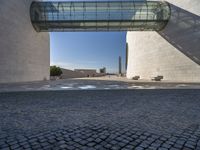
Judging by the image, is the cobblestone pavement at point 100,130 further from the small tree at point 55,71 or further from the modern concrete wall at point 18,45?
the small tree at point 55,71

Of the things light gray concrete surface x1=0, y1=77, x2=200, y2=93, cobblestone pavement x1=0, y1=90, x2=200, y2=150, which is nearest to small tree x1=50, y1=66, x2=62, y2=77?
light gray concrete surface x1=0, y1=77, x2=200, y2=93

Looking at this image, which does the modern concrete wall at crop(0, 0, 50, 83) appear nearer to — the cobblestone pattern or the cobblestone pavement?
the cobblestone pavement

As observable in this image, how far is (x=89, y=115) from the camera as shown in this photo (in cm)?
588

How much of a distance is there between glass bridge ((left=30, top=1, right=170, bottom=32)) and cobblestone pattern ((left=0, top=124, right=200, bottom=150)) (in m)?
25.6

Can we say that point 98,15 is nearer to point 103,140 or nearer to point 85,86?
point 85,86

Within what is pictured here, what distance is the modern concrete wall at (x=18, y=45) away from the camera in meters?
21.6

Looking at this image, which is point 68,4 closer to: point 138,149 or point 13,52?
point 13,52

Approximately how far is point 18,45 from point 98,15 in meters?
12.3

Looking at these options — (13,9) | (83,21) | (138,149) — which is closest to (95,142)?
(138,149)

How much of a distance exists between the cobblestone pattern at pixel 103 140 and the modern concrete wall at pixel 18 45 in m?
19.4

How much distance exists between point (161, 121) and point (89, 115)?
2.13m

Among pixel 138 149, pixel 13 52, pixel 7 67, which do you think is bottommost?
pixel 138 149

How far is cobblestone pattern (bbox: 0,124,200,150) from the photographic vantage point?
346 centimetres

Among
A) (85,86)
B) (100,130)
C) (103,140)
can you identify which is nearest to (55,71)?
(85,86)
